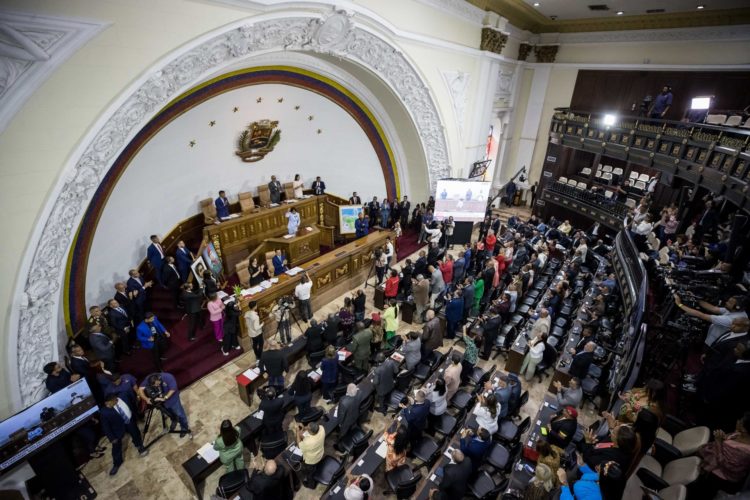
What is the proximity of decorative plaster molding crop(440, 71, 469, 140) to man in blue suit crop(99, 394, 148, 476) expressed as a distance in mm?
11780

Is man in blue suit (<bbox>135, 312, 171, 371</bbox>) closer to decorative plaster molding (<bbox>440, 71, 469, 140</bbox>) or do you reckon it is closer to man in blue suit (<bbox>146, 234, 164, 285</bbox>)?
man in blue suit (<bbox>146, 234, 164, 285</bbox>)

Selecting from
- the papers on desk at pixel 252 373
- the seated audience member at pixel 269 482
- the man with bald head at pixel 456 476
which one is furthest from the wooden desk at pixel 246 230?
the man with bald head at pixel 456 476

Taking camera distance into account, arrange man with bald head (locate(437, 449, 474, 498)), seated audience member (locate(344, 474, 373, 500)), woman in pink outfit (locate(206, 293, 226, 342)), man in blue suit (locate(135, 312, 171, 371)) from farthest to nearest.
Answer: woman in pink outfit (locate(206, 293, 226, 342)) < man in blue suit (locate(135, 312, 171, 371)) < man with bald head (locate(437, 449, 474, 498)) < seated audience member (locate(344, 474, 373, 500))

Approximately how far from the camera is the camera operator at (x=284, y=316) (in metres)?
6.98

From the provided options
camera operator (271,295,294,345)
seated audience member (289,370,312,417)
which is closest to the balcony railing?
seated audience member (289,370,312,417)

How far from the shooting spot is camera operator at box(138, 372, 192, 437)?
515 centimetres

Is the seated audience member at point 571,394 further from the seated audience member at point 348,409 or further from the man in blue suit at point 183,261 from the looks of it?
the man in blue suit at point 183,261

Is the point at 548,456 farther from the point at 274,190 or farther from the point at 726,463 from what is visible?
the point at 274,190

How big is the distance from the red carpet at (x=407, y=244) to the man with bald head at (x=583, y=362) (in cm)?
641

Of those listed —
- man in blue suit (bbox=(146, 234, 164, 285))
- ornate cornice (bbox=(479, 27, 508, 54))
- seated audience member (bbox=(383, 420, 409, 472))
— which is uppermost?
ornate cornice (bbox=(479, 27, 508, 54))

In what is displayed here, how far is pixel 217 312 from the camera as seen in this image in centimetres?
678

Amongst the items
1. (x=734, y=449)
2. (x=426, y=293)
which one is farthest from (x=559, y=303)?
(x=734, y=449)

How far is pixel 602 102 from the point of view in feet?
47.5

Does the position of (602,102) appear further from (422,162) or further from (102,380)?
(102,380)
